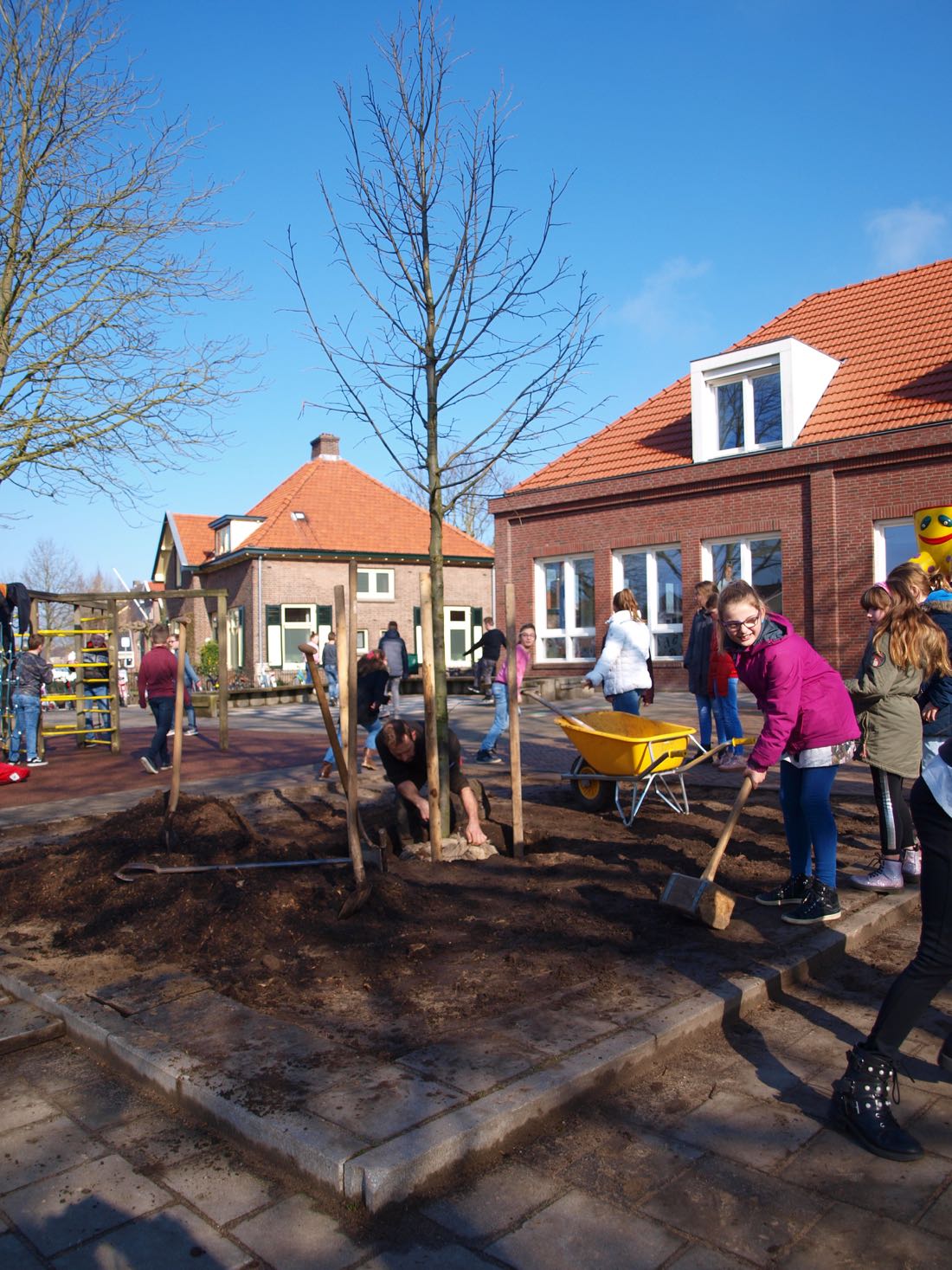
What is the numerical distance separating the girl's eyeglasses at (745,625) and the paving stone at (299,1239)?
125 inches

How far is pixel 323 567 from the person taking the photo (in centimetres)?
3575

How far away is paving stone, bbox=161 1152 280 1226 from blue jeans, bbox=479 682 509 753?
862 centimetres

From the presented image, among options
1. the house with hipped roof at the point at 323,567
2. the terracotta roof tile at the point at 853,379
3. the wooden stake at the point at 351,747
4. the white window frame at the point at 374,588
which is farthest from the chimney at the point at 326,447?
the wooden stake at the point at 351,747

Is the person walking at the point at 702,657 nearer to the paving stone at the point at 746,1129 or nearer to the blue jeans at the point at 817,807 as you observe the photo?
the blue jeans at the point at 817,807

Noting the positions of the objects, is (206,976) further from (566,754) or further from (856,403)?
(856,403)

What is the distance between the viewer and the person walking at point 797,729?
4.84m

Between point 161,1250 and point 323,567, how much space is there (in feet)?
111

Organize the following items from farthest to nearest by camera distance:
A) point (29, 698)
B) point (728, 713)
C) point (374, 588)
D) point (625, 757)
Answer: point (374, 588) < point (29, 698) < point (728, 713) < point (625, 757)

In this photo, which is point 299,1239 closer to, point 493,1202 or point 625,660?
point 493,1202

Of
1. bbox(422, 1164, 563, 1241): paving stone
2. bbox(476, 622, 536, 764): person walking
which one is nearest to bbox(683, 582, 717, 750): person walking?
bbox(476, 622, 536, 764): person walking

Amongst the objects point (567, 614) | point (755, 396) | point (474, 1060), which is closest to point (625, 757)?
point (474, 1060)

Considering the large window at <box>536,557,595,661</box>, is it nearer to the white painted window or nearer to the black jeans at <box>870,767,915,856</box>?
the white painted window

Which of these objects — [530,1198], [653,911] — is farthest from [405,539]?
[530,1198]

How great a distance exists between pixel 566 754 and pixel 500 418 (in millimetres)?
5959
